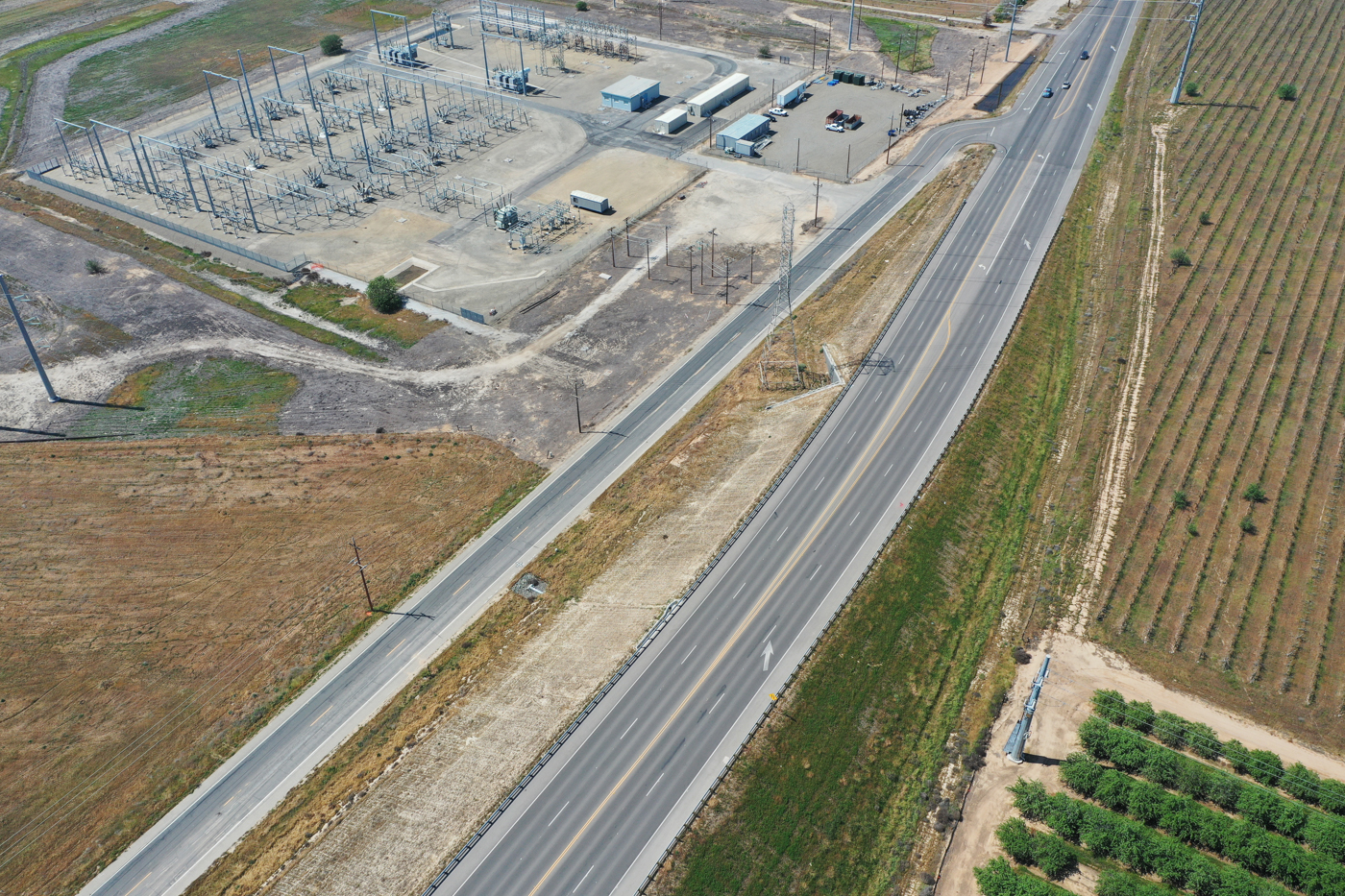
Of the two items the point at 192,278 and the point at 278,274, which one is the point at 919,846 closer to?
the point at 278,274

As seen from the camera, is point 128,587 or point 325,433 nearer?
point 128,587

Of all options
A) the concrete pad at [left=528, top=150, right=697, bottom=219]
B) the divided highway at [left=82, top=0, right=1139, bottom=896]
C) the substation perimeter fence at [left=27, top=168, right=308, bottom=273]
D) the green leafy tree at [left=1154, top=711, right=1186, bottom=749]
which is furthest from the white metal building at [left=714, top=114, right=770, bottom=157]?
the green leafy tree at [left=1154, top=711, right=1186, bottom=749]

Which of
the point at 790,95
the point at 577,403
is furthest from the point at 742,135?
the point at 577,403

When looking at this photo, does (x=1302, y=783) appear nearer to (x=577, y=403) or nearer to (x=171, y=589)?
(x=577, y=403)

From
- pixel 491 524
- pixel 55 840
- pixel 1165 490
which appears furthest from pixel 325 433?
pixel 1165 490

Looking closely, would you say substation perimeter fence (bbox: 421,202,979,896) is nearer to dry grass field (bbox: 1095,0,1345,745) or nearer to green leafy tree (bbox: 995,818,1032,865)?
green leafy tree (bbox: 995,818,1032,865)

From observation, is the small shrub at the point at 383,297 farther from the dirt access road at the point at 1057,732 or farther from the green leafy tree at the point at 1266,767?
the green leafy tree at the point at 1266,767

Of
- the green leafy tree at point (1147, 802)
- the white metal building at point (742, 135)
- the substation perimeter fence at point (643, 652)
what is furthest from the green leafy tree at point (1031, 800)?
the white metal building at point (742, 135)
